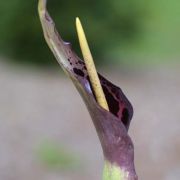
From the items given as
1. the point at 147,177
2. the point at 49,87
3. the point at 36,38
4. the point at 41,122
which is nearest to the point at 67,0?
the point at 36,38

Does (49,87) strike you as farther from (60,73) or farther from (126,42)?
(126,42)

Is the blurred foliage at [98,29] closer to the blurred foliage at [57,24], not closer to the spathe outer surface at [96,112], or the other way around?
the blurred foliage at [57,24]

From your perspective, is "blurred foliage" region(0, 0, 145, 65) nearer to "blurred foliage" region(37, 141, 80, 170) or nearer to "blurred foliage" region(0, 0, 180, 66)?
"blurred foliage" region(0, 0, 180, 66)

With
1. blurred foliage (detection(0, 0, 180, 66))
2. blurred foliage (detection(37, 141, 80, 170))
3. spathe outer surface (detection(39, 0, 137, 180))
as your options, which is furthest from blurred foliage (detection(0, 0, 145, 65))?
spathe outer surface (detection(39, 0, 137, 180))

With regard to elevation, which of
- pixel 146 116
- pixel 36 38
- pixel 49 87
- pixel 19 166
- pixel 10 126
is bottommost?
pixel 19 166

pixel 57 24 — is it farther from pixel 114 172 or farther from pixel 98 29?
pixel 114 172

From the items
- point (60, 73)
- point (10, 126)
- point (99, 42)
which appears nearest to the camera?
point (10, 126)

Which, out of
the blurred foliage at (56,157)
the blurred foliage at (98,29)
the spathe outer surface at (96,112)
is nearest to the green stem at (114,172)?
the spathe outer surface at (96,112)

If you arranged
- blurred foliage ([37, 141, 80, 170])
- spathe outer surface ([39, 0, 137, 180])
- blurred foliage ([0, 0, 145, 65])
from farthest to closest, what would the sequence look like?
blurred foliage ([0, 0, 145, 65]) < blurred foliage ([37, 141, 80, 170]) < spathe outer surface ([39, 0, 137, 180])
